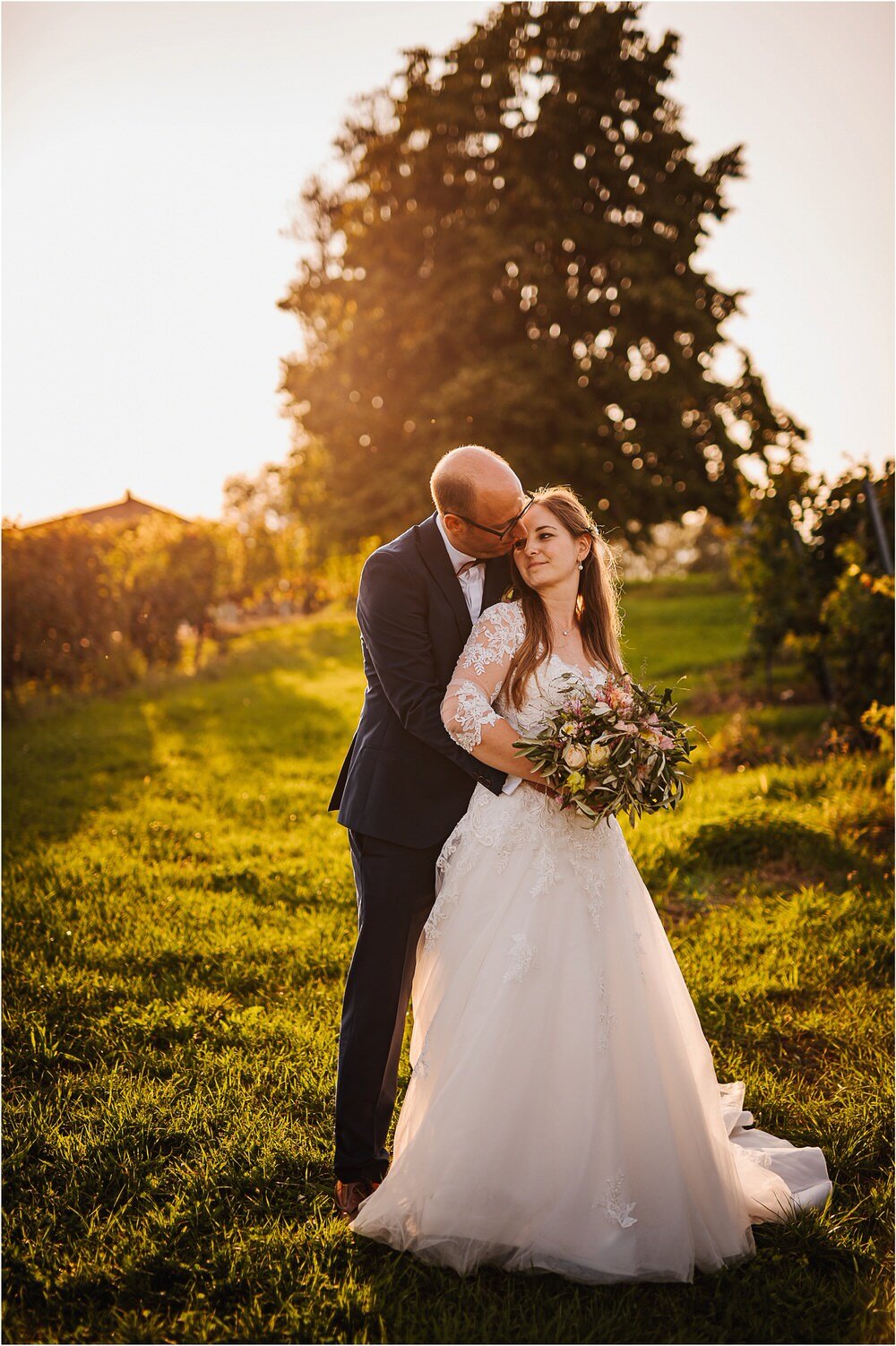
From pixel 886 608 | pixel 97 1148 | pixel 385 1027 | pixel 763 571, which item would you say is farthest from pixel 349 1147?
pixel 763 571

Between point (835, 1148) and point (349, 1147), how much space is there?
197cm

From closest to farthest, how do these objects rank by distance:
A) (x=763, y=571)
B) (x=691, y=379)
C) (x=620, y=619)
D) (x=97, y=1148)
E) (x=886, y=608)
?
(x=97, y=1148) < (x=620, y=619) < (x=886, y=608) < (x=763, y=571) < (x=691, y=379)

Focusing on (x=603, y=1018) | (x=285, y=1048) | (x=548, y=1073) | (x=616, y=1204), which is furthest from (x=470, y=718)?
(x=285, y=1048)

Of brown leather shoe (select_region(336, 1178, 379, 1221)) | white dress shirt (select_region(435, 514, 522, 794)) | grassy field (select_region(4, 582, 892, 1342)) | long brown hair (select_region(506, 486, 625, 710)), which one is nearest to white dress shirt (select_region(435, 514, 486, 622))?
white dress shirt (select_region(435, 514, 522, 794))

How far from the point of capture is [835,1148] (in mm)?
3580

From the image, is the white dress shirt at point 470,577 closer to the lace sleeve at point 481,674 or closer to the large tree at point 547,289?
the lace sleeve at point 481,674

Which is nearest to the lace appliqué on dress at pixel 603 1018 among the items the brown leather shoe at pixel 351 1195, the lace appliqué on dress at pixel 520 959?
the lace appliqué on dress at pixel 520 959

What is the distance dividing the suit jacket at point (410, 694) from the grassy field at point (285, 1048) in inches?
57.1

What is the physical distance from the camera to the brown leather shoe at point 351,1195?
3.21 meters

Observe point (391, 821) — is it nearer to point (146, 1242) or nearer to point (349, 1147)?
point (349, 1147)

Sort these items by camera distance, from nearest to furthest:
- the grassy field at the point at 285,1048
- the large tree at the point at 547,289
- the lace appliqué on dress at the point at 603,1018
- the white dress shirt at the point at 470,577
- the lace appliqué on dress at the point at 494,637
A: the grassy field at the point at 285,1048 → the lace appliqué on dress at the point at 603,1018 → the lace appliqué on dress at the point at 494,637 → the white dress shirt at the point at 470,577 → the large tree at the point at 547,289

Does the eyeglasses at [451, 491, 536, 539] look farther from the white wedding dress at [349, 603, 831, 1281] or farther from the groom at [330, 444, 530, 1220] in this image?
the white wedding dress at [349, 603, 831, 1281]

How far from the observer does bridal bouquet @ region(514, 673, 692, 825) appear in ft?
9.35

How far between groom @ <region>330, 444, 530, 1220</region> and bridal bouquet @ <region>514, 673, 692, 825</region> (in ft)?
1.08
